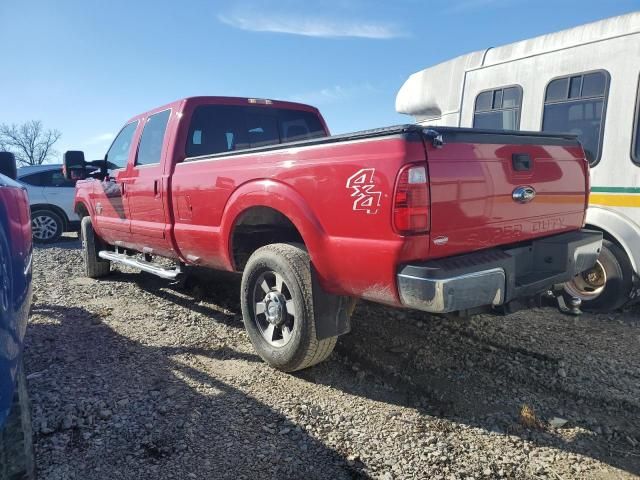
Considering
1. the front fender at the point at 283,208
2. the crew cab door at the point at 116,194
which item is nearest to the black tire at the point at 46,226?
the crew cab door at the point at 116,194

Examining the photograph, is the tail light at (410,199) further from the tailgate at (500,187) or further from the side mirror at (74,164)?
the side mirror at (74,164)

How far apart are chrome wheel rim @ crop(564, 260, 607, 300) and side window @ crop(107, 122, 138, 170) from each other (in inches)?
205

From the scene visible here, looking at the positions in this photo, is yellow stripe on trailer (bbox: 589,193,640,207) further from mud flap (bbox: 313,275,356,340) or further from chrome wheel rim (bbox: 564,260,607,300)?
mud flap (bbox: 313,275,356,340)

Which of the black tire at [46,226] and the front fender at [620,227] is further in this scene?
the black tire at [46,226]

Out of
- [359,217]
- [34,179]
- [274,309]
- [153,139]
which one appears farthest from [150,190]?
[34,179]

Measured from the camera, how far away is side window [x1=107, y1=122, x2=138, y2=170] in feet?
18.6

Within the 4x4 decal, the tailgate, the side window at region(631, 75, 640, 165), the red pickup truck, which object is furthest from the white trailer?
the 4x4 decal

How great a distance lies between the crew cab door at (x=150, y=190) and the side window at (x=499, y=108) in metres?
3.97

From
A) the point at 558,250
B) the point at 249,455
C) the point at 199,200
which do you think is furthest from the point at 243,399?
the point at 558,250

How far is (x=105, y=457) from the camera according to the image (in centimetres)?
256

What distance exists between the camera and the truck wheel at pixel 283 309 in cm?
323

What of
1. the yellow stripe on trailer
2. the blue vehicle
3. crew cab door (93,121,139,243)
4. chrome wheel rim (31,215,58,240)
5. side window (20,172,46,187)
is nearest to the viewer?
the blue vehicle

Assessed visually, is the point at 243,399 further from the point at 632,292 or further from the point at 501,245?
the point at 632,292

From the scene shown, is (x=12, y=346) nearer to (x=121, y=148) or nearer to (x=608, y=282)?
(x=121, y=148)
